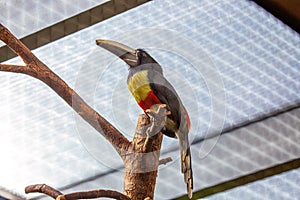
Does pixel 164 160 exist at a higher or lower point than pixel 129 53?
lower

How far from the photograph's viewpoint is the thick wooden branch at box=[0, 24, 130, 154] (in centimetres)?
65

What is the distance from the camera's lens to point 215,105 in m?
0.69

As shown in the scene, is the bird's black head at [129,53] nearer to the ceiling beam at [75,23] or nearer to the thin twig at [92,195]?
the thin twig at [92,195]

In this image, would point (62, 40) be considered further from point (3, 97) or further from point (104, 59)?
point (104, 59)

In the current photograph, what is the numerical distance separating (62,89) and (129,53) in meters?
0.07

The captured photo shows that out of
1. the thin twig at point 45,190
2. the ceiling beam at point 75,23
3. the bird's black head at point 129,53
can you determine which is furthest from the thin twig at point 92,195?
the ceiling beam at point 75,23

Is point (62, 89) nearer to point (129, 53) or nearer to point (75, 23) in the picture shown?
point (129, 53)

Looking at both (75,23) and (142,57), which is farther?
(75,23)

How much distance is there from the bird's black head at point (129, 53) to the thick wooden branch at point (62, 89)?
0.06 metres

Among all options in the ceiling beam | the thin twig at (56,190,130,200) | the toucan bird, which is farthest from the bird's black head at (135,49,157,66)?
the ceiling beam

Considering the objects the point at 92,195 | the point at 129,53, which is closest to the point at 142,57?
the point at 129,53

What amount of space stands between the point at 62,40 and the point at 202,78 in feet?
0.98

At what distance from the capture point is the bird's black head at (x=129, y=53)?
0.64 m

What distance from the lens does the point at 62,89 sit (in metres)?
0.65
